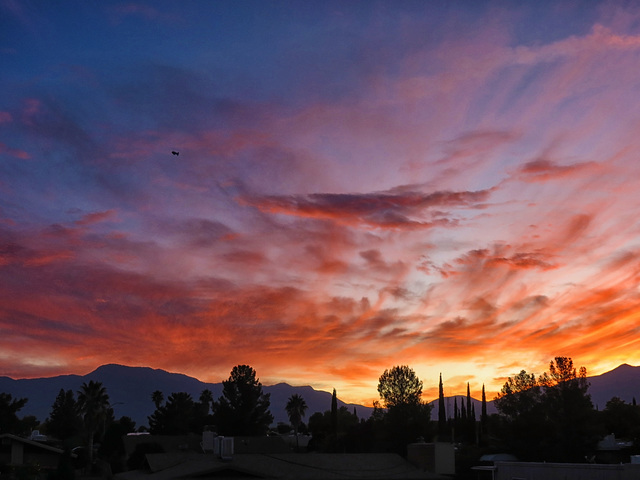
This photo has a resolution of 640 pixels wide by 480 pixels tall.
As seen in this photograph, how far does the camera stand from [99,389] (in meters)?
121

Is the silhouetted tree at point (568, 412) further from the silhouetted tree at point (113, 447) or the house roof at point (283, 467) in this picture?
the silhouetted tree at point (113, 447)

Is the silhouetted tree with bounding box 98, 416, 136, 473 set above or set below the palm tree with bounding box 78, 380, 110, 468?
below

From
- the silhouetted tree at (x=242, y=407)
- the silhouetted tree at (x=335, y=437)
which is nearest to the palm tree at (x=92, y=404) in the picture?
the silhouetted tree at (x=242, y=407)

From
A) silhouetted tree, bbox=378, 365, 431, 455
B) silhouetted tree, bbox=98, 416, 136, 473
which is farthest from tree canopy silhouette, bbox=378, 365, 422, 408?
silhouetted tree, bbox=98, 416, 136, 473

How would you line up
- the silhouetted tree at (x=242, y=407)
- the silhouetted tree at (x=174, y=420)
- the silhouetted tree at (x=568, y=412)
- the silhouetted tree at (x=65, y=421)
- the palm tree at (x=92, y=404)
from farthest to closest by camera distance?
the silhouetted tree at (x=65, y=421), the silhouetted tree at (x=174, y=420), the silhouetted tree at (x=242, y=407), the palm tree at (x=92, y=404), the silhouetted tree at (x=568, y=412)

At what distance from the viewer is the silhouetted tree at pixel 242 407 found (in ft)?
486

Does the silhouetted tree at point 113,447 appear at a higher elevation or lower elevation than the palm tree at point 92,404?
lower

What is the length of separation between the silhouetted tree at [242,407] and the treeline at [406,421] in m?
0.22

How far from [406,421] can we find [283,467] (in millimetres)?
81923

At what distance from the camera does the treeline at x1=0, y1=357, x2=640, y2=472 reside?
104 m

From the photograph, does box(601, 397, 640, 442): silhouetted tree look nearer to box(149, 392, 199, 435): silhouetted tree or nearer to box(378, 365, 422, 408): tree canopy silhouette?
box(378, 365, 422, 408): tree canopy silhouette

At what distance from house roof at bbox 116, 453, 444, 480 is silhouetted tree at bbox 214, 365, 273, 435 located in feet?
303

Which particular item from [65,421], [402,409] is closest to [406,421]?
[402,409]

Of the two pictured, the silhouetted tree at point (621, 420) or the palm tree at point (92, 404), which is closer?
the palm tree at point (92, 404)
